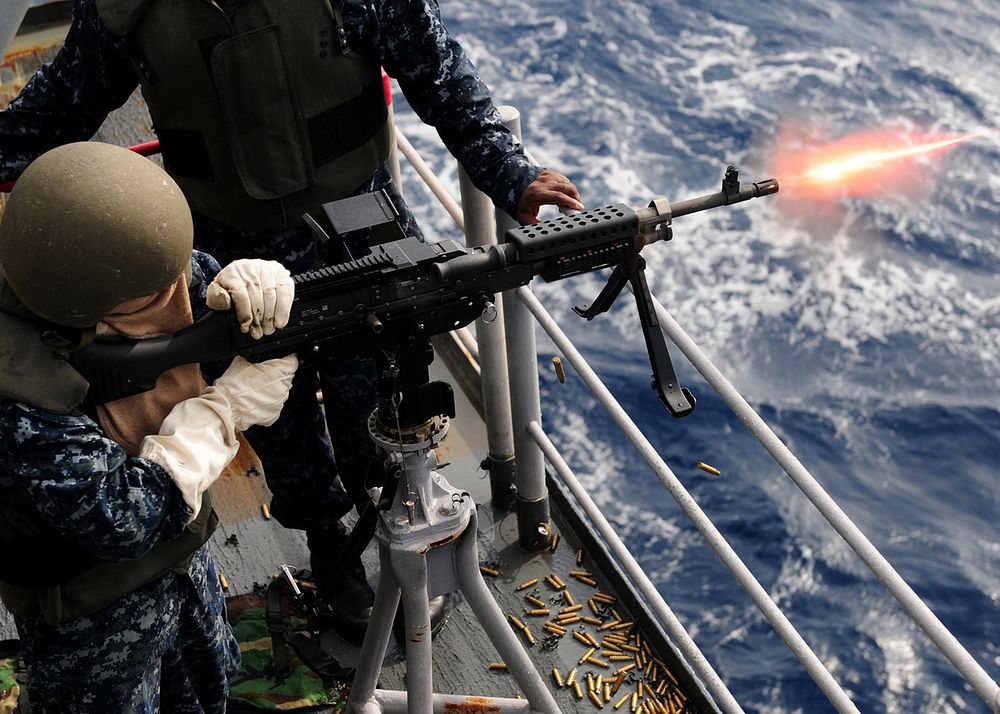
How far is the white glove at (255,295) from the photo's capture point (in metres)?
2.55

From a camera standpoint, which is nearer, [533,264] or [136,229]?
[136,229]

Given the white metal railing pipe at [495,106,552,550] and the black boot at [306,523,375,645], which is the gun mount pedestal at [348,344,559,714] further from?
the white metal railing pipe at [495,106,552,550]

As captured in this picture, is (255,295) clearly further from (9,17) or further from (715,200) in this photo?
(9,17)

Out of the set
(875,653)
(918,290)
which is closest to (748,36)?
(918,290)

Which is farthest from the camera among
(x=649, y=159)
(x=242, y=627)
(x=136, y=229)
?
(x=649, y=159)

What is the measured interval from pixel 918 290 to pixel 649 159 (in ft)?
12.3

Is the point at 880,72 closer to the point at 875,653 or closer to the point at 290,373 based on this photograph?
the point at 875,653

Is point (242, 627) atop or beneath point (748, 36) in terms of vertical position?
atop

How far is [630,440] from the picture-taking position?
3.53m

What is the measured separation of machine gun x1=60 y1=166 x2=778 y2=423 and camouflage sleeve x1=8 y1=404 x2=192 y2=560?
5.6 inches

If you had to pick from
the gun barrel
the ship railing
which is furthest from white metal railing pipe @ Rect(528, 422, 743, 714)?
the gun barrel

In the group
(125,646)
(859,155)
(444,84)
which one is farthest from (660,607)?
(859,155)

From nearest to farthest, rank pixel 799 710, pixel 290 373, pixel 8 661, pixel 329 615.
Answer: pixel 290 373 → pixel 329 615 → pixel 8 661 → pixel 799 710

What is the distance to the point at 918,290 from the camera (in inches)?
421
